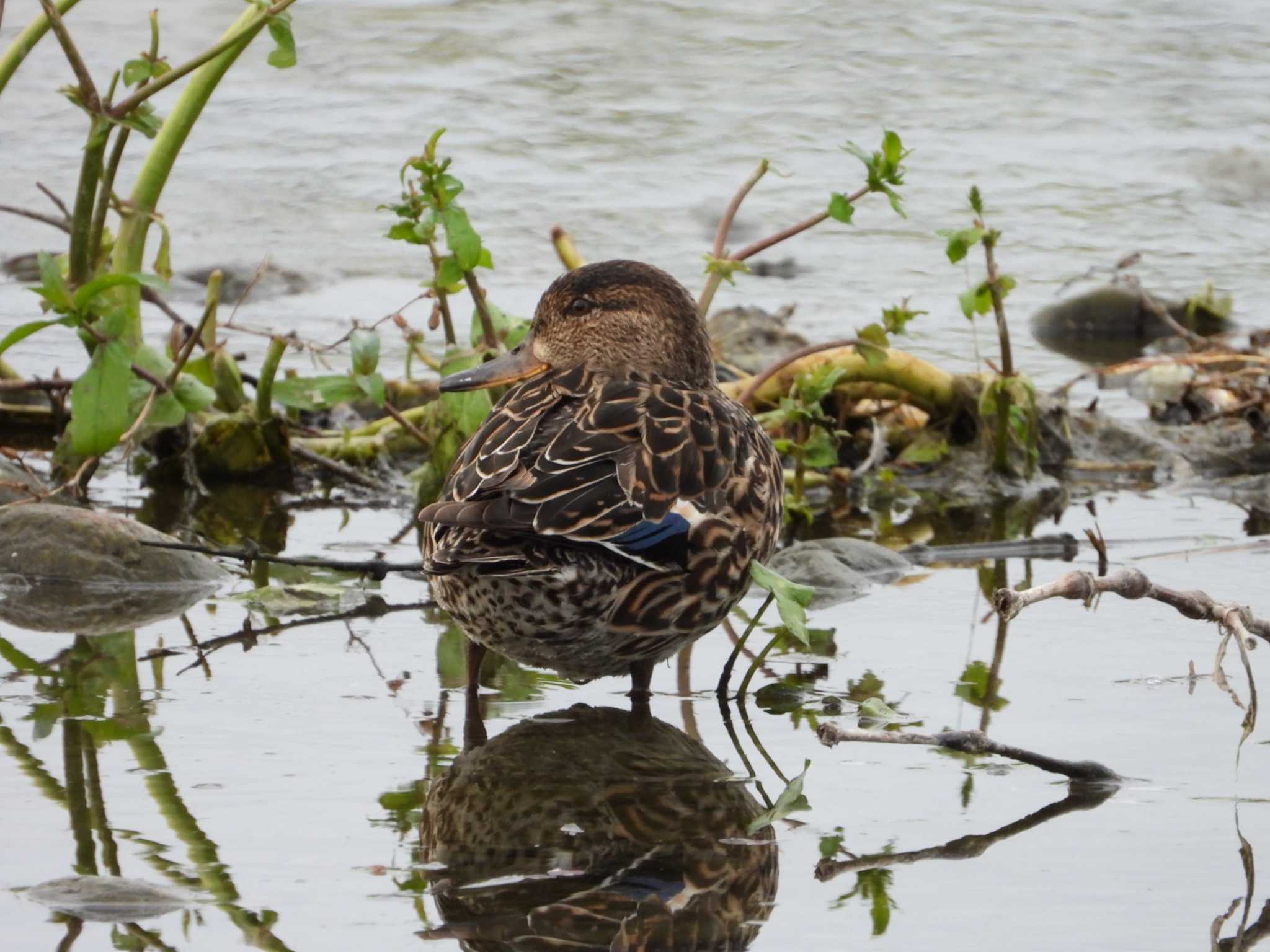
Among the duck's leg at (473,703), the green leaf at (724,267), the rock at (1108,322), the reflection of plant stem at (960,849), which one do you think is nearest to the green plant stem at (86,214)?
the green leaf at (724,267)

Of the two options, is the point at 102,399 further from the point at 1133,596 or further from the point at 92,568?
the point at 1133,596

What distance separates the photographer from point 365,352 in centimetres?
600

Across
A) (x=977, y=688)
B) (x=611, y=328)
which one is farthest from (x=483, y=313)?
(x=977, y=688)

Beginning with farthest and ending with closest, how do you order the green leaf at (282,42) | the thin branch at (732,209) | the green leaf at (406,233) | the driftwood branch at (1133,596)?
the thin branch at (732,209) → the green leaf at (406,233) → the green leaf at (282,42) → the driftwood branch at (1133,596)

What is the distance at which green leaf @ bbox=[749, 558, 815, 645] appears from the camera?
411cm

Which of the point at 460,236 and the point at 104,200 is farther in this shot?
the point at 104,200

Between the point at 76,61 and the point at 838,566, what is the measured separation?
109 inches

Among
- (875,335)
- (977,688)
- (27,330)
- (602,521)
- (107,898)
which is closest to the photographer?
(107,898)

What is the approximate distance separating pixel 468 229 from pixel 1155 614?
7.81ft

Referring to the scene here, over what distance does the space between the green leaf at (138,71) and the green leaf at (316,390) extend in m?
1.08

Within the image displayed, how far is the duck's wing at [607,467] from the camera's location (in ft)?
13.3

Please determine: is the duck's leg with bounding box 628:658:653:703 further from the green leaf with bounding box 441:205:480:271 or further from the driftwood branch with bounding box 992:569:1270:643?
the green leaf with bounding box 441:205:480:271

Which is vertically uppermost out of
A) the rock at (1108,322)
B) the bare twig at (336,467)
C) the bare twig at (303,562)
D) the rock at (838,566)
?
the bare twig at (303,562)

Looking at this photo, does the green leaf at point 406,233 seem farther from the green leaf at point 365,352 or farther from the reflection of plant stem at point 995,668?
the reflection of plant stem at point 995,668
